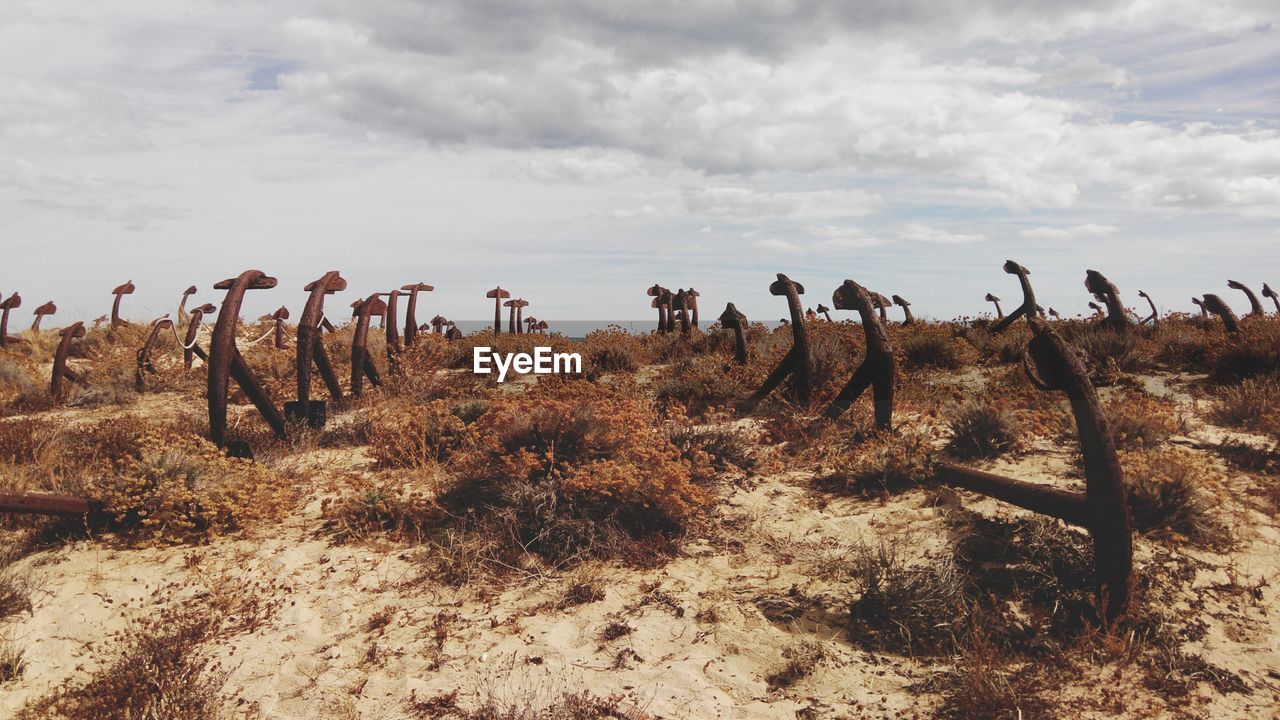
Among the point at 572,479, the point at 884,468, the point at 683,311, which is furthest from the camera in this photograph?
the point at 683,311

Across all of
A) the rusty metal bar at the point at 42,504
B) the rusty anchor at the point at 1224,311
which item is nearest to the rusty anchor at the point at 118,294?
the rusty metal bar at the point at 42,504

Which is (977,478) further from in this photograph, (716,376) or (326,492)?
(326,492)

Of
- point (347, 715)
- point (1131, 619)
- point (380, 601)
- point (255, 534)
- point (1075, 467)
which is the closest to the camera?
point (347, 715)

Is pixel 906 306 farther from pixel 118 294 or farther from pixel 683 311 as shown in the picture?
pixel 118 294

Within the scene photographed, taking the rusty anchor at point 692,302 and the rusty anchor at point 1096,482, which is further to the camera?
the rusty anchor at point 692,302

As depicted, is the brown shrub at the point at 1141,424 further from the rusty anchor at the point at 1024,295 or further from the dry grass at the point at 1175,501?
the rusty anchor at the point at 1024,295

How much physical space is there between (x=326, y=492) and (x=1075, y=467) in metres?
6.85

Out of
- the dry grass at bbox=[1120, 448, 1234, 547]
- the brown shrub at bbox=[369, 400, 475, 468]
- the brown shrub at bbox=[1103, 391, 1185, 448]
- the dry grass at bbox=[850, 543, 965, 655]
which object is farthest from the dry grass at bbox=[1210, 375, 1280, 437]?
the brown shrub at bbox=[369, 400, 475, 468]

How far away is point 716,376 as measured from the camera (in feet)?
31.1

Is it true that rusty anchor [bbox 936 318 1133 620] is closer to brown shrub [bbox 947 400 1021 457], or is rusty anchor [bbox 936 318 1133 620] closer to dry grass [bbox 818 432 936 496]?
dry grass [bbox 818 432 936 496]

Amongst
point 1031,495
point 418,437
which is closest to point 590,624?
point 1031,495

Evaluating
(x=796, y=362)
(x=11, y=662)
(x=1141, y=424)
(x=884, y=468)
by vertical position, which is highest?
(x=796, y=362)

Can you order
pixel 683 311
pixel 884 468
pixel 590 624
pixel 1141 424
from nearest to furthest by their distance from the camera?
pixel 590 624, pixel 884 468, pixel 1141 424, pixel 683 311

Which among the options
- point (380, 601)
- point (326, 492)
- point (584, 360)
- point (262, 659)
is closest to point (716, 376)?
point (584, 360)
